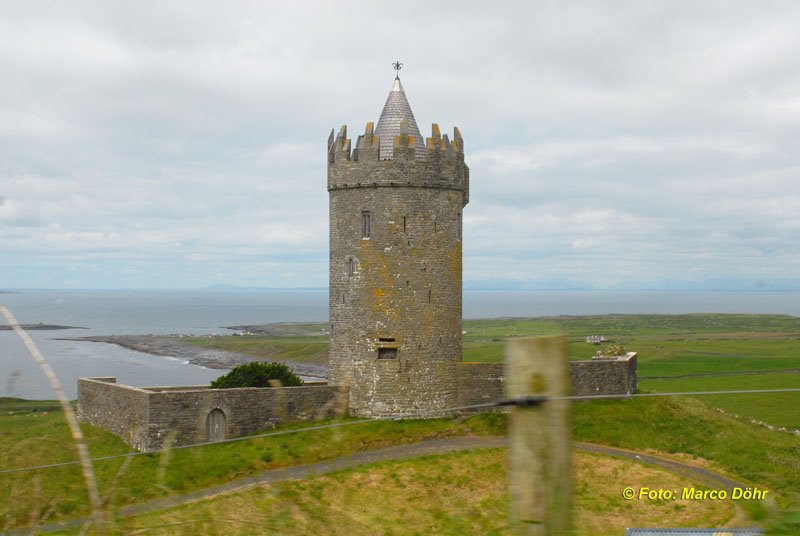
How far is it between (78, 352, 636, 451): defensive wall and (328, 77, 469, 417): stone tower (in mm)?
1170

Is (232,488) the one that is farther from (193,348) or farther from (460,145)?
(193,348)

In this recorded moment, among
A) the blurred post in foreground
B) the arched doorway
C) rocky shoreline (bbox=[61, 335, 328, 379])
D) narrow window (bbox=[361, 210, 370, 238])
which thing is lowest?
rocky shoreline (bbox=[61, 335, 328, 379])

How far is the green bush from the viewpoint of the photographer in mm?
26500

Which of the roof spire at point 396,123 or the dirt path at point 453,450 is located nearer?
the dirt path at point 453,450

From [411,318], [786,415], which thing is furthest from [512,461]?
[786,415]

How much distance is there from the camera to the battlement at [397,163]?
86.8ft

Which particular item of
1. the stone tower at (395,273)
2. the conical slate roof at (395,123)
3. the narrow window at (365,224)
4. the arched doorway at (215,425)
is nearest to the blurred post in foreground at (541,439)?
the arched doorway at (215,425)

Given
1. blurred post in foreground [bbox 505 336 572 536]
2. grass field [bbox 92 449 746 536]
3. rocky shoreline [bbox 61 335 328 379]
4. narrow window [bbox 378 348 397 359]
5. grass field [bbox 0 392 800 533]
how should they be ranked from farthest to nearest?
rocky shoreline [bbox 61 335 328 379] → narrow window [bbox 378 348 397 359] → grass field [bbox 0 392 800 533] → grass field [bbox 92 449 746 536] → blurred post in foreground [bbox 505 336 572 536]

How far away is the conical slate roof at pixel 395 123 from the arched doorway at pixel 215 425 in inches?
402

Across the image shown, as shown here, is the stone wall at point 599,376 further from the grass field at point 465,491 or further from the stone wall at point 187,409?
the stone wall at point 187,409

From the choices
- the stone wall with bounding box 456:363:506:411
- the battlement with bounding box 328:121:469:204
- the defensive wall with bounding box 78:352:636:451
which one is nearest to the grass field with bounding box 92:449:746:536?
the defensive wall with bounding box 78:352:636:451

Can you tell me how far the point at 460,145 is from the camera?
27.8m

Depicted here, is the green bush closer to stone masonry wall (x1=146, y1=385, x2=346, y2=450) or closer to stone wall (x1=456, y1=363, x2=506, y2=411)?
stone masonry wall (x1=146, y1=385, x2=346, y2=450)

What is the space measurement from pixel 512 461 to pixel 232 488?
17.7 meters
